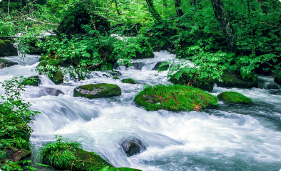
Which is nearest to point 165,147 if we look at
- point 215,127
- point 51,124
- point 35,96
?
point 215,127

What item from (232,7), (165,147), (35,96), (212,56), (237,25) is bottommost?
(165,147)

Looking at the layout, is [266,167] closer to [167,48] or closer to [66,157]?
[66,157]

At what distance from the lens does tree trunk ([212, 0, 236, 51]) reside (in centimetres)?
989

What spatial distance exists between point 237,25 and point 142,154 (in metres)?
8.67

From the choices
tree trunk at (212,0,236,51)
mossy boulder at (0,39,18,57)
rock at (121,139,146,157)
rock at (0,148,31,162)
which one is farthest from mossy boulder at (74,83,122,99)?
mossy boulder at (0,39,18,57)

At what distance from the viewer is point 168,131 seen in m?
6.32

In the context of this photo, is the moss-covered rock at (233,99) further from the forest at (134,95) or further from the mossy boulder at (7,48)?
the mossy boulder at (7,48)

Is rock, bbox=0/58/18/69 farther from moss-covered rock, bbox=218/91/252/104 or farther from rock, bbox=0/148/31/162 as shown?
moss-covered rock, bbox=218/91/252/104

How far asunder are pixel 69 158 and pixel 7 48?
504 inches

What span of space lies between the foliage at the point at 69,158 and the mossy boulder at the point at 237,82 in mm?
8389

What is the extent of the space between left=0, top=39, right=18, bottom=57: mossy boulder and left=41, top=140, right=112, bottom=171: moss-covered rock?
39.7 ft

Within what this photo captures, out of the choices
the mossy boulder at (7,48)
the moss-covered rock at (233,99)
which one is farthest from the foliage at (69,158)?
the mossy boulder at (7,48)

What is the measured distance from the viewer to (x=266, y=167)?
4.50m

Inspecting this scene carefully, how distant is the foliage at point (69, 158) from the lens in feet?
10.8
